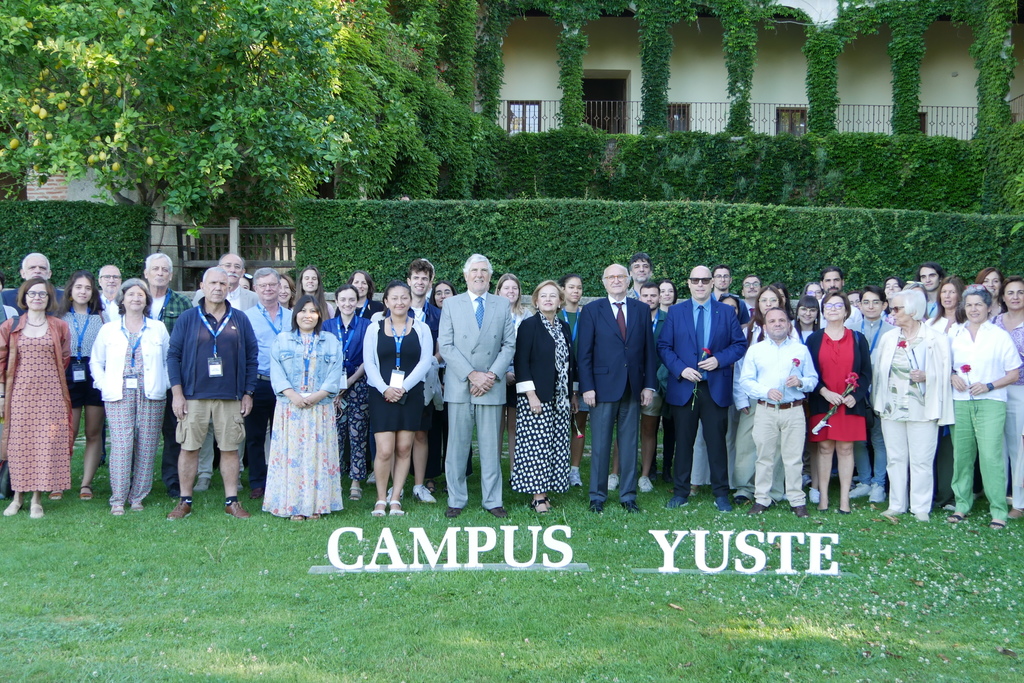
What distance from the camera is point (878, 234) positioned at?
15703mm

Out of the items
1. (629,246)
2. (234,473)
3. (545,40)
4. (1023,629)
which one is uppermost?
(545,40)

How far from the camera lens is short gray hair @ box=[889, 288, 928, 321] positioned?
7.55 metres

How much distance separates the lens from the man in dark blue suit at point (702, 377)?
7766 millimetres

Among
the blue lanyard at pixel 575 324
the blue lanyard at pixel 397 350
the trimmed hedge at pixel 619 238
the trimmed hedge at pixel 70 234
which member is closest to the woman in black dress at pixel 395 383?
the blue lanyard at pixel 397 350

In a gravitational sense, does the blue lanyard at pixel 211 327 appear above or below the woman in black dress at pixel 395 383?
above

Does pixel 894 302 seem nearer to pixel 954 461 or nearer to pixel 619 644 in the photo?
pixel 954 461

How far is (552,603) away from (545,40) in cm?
2352

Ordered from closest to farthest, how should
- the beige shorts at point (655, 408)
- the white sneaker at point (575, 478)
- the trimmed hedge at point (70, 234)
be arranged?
the beige shorts at point (655, 408)
the white sneaker at point (575, 478)
the trimmed hedge at point (70, 234)

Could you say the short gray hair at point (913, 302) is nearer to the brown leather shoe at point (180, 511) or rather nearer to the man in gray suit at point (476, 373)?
the man in gray suit at point (476, 373)

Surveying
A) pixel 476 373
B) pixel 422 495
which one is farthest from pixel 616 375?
pixel 422 495

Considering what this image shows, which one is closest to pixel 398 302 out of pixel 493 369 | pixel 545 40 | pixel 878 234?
pixel 493 369

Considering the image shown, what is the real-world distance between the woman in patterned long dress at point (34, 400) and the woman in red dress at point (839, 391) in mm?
6449

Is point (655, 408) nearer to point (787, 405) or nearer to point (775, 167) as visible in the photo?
point (787, 405)

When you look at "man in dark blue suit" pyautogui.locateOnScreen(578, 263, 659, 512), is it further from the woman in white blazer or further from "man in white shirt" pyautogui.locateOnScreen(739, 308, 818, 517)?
the woman in white blazer
